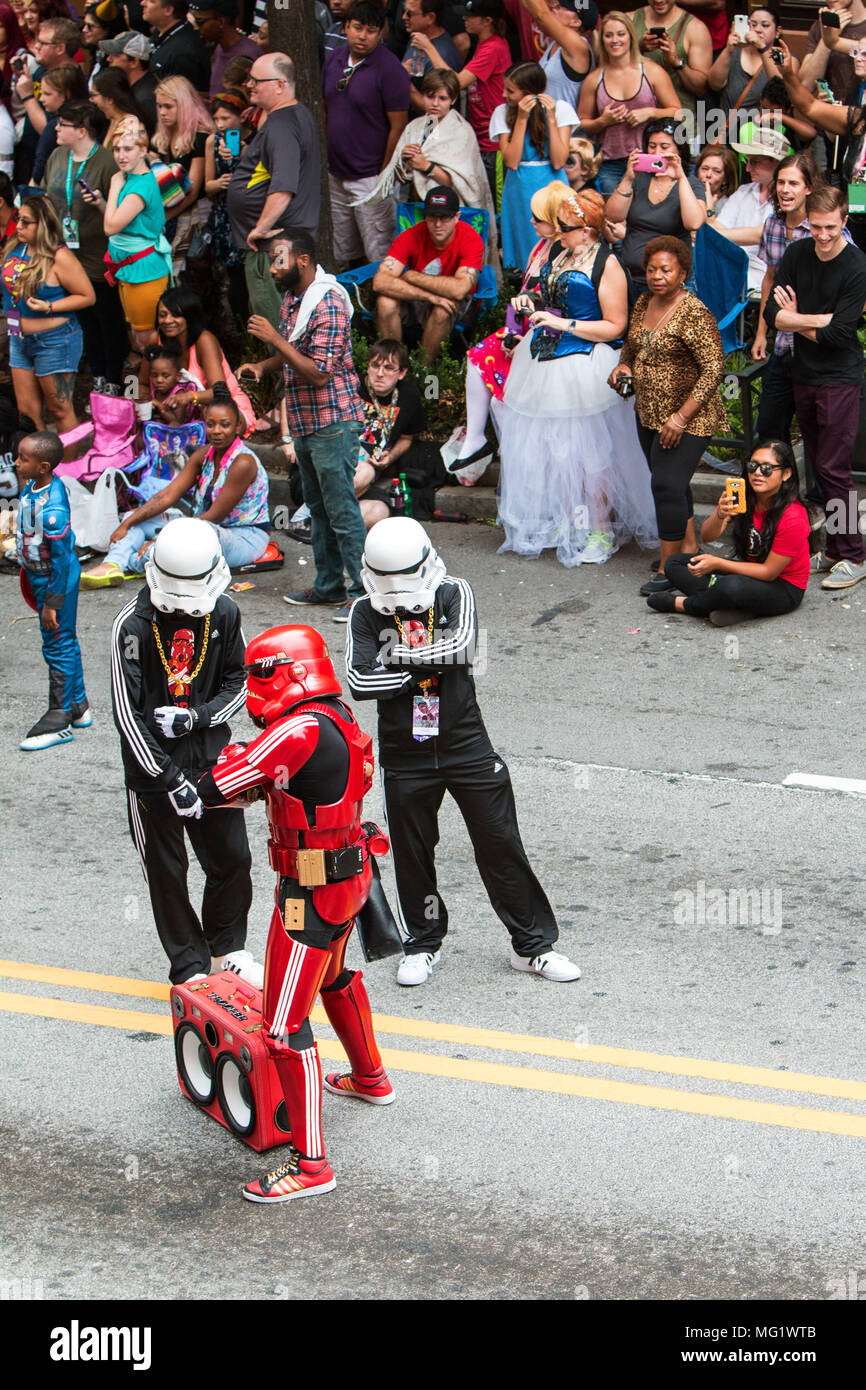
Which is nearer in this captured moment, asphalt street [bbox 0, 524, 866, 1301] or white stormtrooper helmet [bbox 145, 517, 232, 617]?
asphalt street [bbox 0, 524, 866, 1301]

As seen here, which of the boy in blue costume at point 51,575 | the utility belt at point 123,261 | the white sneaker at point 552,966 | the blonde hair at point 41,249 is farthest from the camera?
the utility belt at point 123,261

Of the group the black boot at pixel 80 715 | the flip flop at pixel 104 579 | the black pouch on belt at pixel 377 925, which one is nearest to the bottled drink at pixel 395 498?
the flip flop at pixel 104 579

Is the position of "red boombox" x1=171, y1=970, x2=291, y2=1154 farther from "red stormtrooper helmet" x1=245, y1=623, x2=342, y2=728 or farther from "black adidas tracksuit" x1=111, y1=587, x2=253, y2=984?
"red stormtrooper helmet" x1=245, y1=623, x2=342, y2=728

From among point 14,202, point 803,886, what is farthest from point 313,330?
point 14,202

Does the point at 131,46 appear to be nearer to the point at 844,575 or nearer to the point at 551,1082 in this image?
the point at 844,575

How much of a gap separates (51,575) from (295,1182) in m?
4.70

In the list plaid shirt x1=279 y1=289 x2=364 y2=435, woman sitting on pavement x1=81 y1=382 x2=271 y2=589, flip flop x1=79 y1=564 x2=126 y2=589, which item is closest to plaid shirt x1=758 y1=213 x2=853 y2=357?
plaid shirt x1=279 y1=289 x2=364 y2=435

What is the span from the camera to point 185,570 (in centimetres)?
580

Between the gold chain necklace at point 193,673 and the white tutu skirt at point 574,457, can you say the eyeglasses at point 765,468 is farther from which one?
the gold chain necklace at point 193,673

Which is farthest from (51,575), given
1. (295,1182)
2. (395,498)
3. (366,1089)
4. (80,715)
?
(295,1182)

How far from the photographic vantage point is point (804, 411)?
10188 millimetres

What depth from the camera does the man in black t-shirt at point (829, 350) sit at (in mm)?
9672

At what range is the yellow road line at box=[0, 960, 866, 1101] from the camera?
17.9ft

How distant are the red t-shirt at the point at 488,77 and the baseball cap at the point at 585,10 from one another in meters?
0.60
